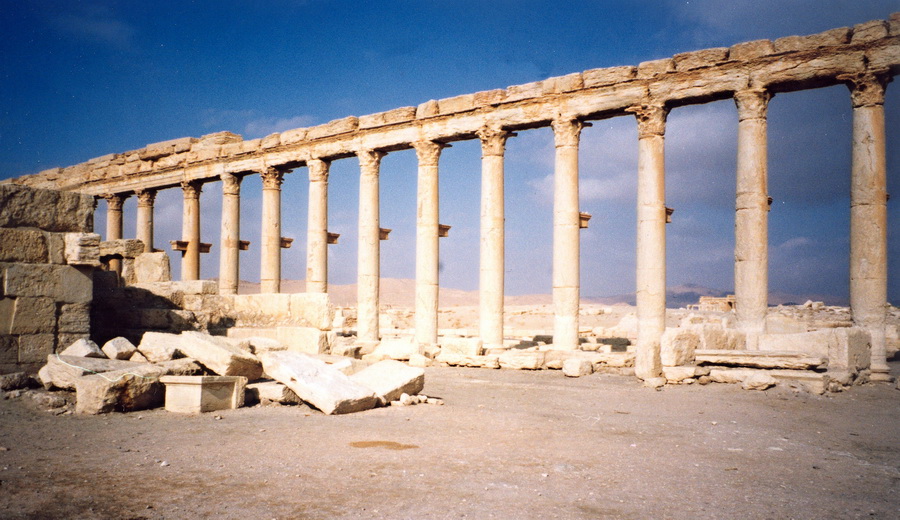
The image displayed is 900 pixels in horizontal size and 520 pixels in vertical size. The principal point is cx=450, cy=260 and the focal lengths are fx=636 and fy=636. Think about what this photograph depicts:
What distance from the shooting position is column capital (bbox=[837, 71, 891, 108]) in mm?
14570

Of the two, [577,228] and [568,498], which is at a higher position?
[577,228]

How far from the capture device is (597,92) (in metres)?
17.4

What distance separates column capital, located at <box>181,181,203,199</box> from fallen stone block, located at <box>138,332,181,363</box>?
16651mm

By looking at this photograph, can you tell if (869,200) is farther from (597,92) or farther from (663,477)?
(663,477)

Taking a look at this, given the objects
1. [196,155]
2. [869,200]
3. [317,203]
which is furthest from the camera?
[196,155]

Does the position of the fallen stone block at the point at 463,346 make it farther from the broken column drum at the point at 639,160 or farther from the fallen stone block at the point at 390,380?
the fallen stone block at the point at 390,380

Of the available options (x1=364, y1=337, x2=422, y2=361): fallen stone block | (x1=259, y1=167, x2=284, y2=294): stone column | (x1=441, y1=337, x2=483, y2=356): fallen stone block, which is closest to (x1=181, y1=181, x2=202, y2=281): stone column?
(x1=259, y1=167, x2=284, y2=294): stone column

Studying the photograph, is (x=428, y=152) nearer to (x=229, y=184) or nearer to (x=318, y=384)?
(x=229, y=184)

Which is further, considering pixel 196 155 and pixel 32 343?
pixel 196 155

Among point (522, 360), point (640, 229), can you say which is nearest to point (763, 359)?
point (640, 229)

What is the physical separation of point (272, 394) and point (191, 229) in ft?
62.0

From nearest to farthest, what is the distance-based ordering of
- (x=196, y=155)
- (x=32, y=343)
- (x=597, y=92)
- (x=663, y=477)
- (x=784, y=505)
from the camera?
(x=784, y=505), (x=663, y=477), (x=32, y=343), (x=597, y=92), (x=196, y=155)

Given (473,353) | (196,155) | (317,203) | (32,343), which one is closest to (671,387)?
(473,353)

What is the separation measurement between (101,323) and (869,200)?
17014 mm
